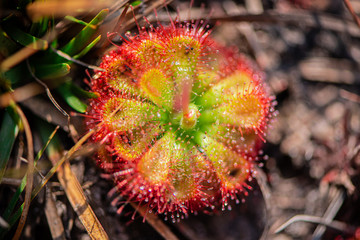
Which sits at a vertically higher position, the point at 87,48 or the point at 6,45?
the point at 6,45

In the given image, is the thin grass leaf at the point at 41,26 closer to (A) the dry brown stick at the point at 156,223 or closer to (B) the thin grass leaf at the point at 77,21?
(B) the thin grass leaf at the point at 77,21

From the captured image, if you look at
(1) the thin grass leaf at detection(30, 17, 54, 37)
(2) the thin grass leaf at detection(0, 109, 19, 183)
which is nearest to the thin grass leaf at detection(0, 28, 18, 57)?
(1) the thin grass leaf at detection(30, 17, 54, 37)

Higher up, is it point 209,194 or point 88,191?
point 88,191

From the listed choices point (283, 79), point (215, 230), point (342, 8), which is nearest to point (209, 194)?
point (215, 230)

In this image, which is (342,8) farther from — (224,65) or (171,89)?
(171,89)

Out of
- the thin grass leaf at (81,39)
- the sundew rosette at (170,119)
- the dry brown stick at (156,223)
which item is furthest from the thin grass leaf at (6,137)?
the dry brown stick at (156,223)

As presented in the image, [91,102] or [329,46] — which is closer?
[91,102]

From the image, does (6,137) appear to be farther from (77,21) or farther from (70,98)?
(77,21)

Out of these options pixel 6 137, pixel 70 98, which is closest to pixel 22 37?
pixel 70 98
